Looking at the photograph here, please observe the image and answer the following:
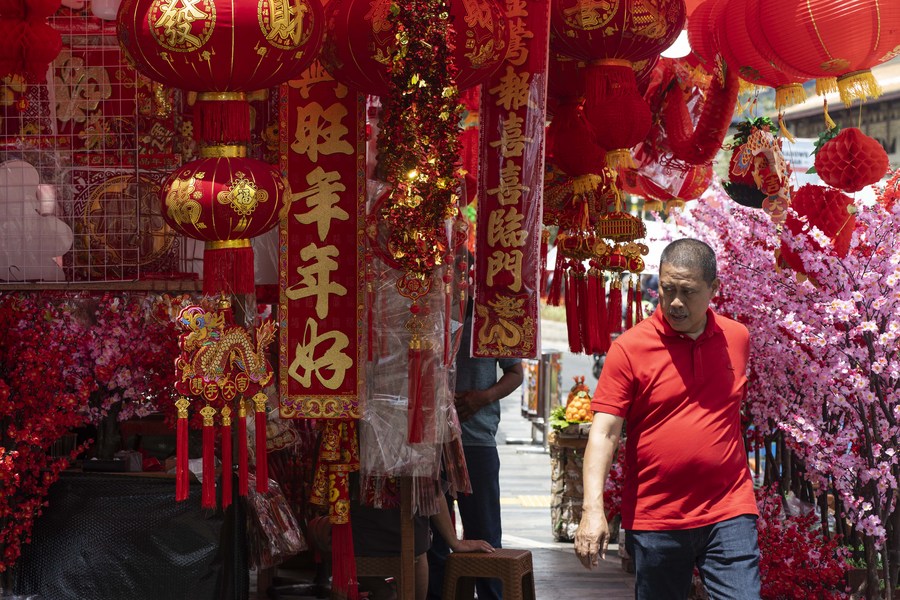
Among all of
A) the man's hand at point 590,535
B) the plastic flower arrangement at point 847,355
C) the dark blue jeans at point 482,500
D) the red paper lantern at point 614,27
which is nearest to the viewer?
the man's hand at point 590,535

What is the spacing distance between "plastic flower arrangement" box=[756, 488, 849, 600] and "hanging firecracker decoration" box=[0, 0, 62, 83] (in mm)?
3675

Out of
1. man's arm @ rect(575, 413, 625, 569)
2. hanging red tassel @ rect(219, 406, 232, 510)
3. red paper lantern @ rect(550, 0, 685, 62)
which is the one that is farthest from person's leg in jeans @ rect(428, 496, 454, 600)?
red paper lantern @ rect(550, 0, 685, 62)

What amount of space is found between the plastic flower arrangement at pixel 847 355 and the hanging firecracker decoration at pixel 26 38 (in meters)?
3.24

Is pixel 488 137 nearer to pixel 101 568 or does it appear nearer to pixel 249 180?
pixel 249 180

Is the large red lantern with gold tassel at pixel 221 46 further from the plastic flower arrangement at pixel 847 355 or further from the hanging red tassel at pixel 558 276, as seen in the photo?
the plastic flower arrangement at pixel 847 355

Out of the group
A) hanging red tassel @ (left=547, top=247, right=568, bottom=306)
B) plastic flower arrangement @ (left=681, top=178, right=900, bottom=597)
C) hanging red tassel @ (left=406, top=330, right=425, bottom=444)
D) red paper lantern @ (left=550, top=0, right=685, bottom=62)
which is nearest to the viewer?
hanging red tassel @ (left=406, top=330, right=425, bottom=444)

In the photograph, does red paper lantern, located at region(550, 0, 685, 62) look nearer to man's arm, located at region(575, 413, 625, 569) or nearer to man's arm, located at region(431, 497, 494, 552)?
man's arm, located at region(575, 413, 625, 569)

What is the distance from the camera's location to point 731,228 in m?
6.18

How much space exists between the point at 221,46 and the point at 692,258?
168 centimetres

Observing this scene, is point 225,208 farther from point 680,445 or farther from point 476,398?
point 476,398

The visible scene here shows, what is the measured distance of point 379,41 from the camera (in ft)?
13.1

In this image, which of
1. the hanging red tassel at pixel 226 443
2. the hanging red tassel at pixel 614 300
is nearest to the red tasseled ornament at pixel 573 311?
the hanging red tassel at pixel 614 300

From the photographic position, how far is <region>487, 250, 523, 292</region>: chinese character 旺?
4711mm

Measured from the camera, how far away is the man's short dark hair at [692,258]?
149 inches
